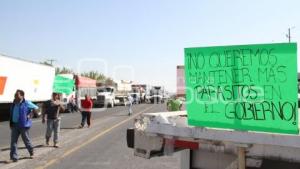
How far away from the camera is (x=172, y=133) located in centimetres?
457

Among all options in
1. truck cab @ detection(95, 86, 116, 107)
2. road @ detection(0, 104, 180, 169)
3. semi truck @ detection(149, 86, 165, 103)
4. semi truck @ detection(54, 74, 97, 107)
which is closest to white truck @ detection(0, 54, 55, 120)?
semi truck @ detection(54, 74, 97, 107)

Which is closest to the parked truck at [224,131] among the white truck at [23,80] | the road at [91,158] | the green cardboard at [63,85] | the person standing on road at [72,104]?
the road at [91,158]

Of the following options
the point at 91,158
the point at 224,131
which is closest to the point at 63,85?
the point at 91,158

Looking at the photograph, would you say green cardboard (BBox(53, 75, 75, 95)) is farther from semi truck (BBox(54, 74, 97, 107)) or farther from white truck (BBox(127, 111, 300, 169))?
white truck (BBox(127, 111, 300, 169))

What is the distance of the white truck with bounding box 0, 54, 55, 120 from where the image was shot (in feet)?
100

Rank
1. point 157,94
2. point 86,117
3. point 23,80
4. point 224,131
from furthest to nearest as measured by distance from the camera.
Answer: point 157,94
point 23,80
point 86,117
point 224,131

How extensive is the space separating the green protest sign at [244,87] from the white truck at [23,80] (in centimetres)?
2692

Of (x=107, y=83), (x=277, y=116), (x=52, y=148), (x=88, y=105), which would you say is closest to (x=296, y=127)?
(x=277, y=116)

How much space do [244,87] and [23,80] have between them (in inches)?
1218

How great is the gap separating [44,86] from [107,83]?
32.0m

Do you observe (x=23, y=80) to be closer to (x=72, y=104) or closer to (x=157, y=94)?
(x=72, y=104)

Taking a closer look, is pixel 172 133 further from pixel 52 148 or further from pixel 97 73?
pixel 97 73

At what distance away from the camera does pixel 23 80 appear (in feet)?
111

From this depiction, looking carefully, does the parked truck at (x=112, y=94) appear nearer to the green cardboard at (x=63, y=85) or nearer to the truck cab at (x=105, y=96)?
the truck cab at (x=105, y=96)
